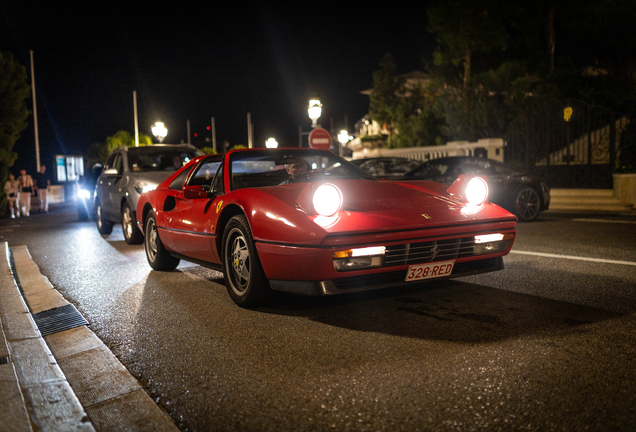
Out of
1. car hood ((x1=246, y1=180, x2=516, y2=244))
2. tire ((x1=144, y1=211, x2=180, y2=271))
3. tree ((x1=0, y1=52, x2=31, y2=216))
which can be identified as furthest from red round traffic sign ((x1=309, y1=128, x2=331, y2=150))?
tree ((x1=0, y1=52, x2=31, y2=216))

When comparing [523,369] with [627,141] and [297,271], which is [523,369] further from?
[627,141]

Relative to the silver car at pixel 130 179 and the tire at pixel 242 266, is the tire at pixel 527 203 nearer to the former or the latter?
the silver car at pixel 130 179

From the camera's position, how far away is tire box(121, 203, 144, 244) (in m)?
8.88

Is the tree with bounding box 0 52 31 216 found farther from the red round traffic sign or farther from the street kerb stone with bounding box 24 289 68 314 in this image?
the street kerb stone with bounding box 24 289 68 314

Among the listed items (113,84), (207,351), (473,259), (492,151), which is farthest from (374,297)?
(113,84)

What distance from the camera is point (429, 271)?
401 centimetres

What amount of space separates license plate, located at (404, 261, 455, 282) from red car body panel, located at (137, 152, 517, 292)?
0.07 meters

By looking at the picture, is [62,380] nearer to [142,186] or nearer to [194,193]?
[194,193]

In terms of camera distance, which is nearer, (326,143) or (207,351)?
(207,351)

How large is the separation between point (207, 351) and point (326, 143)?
1092 centimetres

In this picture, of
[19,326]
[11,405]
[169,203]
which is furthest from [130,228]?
[11,405]

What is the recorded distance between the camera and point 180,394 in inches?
111

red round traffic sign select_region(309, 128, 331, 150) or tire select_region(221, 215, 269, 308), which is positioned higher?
red round traffic sign select_region(309, 128, 331, 150)

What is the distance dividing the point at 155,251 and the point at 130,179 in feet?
10.5
